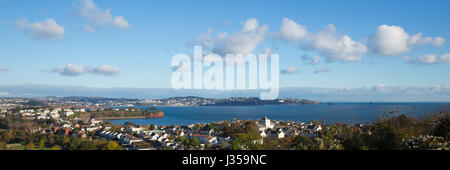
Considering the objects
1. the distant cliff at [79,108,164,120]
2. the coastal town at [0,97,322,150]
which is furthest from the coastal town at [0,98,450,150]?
the distant cliff at [79,108,164,120]

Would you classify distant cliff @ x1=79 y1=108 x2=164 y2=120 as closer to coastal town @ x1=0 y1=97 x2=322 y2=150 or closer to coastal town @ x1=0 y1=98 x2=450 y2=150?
coastal town @ x1=0 y1=98 x2=450 y2=150

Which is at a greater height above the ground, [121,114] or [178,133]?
[178,133]

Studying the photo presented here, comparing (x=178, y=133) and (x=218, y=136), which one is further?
(x=178, y=133)

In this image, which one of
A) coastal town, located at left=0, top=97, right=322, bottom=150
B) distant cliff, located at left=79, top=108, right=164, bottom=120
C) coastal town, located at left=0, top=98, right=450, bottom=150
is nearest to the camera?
coastal town, located at left=0, top=98, right=450, bottom=150

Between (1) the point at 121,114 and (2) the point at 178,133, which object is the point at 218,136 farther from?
(1) the point at 121,114

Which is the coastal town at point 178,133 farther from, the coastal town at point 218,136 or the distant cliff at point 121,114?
the distant cliff at point 121,114

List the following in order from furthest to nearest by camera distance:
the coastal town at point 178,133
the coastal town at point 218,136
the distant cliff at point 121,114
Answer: the distant cliff at point 121,114 < the coastal town at point 178,133 < the coastal town at point 218,136

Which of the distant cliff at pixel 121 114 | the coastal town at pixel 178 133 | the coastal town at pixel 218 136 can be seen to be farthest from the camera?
the distant cliff at pixel 121 114

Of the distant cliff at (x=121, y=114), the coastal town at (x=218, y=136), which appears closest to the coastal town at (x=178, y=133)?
the coastal town at (x=218, y=136)

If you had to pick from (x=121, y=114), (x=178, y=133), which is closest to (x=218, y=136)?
(x=178, y=133)

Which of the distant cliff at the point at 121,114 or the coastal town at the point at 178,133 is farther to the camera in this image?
the distant cliff at the point at 121,114
